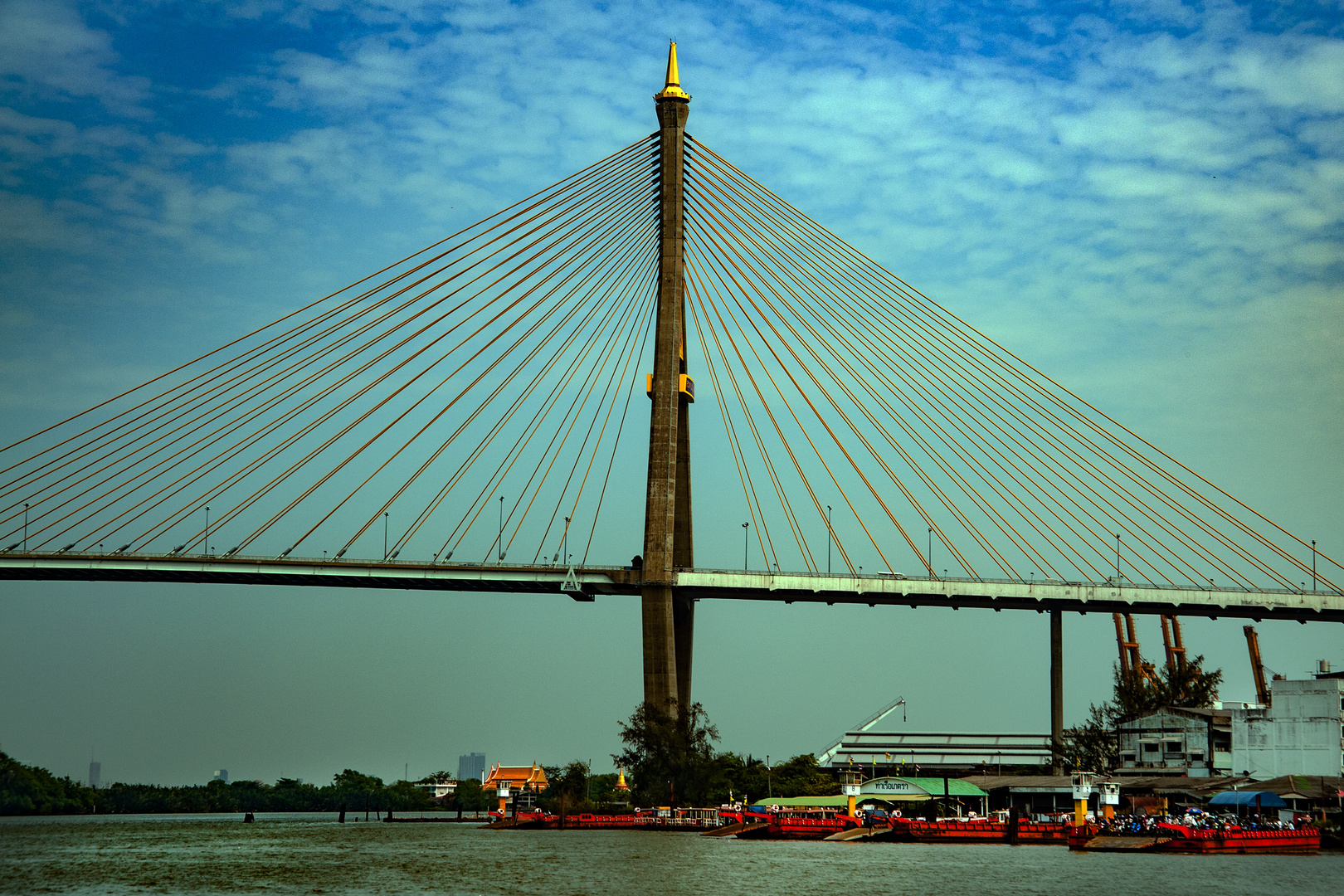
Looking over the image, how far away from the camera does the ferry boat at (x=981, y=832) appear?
204ft

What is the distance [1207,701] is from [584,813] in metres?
54.6

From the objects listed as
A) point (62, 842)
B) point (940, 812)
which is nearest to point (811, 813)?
point (940, 812)

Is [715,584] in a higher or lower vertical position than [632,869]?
higher

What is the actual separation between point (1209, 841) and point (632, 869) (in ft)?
78.2

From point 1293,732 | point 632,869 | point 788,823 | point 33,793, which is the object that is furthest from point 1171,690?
point 33,793

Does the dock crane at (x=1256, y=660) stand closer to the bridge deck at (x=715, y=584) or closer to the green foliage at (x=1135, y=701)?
the green foliage at (x=1135, y=701)

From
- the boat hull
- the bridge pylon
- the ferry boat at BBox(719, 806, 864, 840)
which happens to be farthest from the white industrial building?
the bridge pylon

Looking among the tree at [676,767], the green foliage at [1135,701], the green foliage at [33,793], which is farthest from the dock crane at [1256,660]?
the green foliage at [33,793]

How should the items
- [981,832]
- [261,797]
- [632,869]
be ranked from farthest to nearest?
[261,797], [981,832], [632,869]

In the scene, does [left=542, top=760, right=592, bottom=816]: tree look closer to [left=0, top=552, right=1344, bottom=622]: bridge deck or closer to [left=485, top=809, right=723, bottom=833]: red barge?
[left=485, top=809, right=723, bottom=833]: red barge

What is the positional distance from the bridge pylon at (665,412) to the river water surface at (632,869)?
9033mm

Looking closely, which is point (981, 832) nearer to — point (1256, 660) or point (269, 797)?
point (1256, 660)

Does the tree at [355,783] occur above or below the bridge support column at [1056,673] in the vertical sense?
below

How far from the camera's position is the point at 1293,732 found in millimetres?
75312
